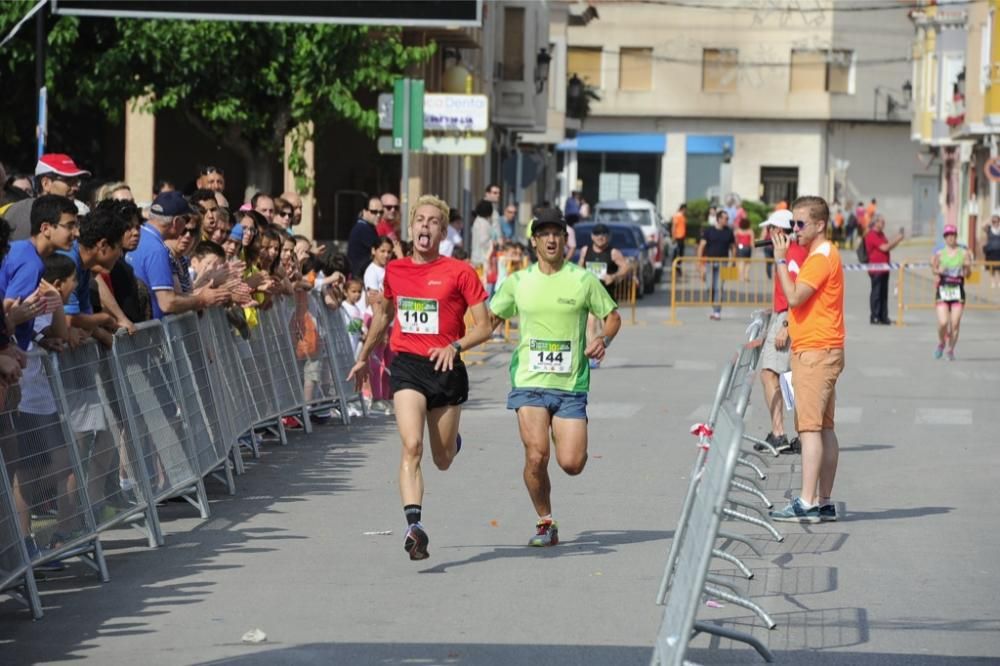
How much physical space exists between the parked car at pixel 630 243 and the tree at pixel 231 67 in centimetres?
949

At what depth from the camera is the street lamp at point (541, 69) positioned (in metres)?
52.9

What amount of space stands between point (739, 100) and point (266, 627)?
76.8 meters

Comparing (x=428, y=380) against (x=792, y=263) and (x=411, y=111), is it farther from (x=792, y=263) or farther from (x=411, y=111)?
(x=411, y=111)

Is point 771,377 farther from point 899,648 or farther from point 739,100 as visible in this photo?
point 739,100

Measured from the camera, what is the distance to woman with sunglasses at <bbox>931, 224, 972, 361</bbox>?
80.9 ft

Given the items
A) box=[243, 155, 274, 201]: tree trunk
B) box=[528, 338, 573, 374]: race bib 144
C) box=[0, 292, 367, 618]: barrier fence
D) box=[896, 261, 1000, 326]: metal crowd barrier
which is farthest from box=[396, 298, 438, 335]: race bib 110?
box=[896, 261, 1000, 326]: metal crowd barrier

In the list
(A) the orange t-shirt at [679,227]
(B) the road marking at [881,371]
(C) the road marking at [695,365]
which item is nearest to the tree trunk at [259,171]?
(C) the road marking at [695,365]

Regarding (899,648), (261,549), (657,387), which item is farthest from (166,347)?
(657,387)

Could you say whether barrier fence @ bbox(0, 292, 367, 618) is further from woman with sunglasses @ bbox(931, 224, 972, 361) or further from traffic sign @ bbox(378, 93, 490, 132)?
woman with sunglasses @ bbox(931, 224, 972, 361)

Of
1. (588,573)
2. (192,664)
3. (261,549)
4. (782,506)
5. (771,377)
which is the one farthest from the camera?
(771,377)

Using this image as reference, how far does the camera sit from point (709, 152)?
3307 inches

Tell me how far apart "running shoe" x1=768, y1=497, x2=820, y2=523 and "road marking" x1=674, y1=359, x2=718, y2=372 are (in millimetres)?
11253

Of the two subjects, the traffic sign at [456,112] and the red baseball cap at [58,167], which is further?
the traffic sign at [456,112]

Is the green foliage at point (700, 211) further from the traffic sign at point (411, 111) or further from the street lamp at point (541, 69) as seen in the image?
the traffic sign at point (411, 111)
